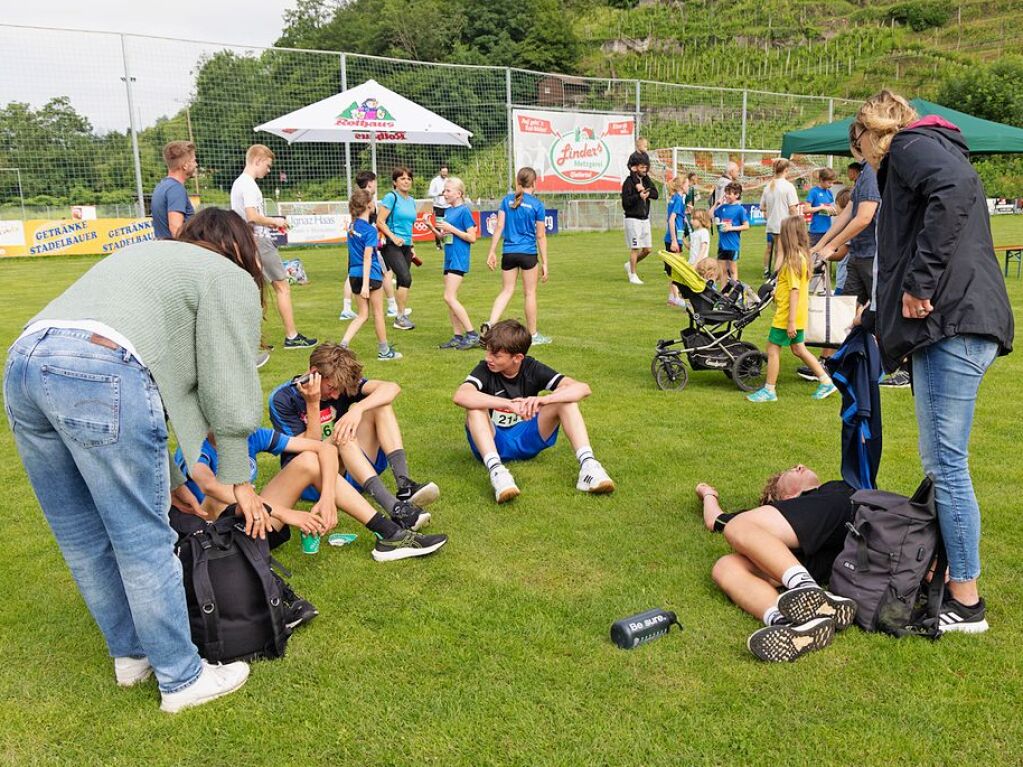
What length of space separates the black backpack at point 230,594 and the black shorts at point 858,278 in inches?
215

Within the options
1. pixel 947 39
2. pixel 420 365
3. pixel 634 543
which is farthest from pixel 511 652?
pixel 947 39

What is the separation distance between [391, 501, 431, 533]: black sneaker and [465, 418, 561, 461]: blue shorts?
2.84 ft

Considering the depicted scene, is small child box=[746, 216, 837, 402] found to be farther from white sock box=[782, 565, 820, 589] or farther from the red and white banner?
the red and white banner

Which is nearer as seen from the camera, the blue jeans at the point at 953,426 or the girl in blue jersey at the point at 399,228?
the blue jeans at the point at 953,426

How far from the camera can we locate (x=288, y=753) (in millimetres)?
2617

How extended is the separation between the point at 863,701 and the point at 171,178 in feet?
22.7

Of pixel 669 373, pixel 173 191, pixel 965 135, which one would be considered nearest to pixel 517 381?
pixel 669 373

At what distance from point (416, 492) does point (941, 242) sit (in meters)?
2.81

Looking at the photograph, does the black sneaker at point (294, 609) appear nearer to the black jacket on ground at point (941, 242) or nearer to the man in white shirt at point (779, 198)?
the black jacket on ground at point (941, 242)

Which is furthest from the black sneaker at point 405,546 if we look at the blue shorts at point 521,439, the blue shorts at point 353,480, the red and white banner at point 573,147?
the red and white banner at point 573,147

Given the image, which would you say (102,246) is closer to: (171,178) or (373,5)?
(171,178)

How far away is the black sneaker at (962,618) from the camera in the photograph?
3.18m

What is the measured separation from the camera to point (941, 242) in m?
2.87

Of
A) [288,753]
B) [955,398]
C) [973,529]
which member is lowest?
[288,753]
